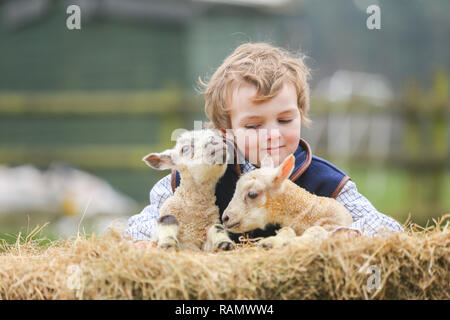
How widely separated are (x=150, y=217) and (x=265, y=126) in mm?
559

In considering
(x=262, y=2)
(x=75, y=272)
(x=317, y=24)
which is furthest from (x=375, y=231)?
(x=317, y=24)

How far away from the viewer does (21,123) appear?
7.35 meters

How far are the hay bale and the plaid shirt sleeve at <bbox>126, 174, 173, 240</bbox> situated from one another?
0.35 metres

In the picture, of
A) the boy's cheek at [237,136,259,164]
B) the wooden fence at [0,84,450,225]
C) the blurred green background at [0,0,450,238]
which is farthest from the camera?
the blurred green background at [0,0,450,238]

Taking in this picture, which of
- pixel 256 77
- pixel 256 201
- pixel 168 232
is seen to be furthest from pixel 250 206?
pixel 256 77

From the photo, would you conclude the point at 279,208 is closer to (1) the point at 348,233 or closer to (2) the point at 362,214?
A: (1) the point at 348,233

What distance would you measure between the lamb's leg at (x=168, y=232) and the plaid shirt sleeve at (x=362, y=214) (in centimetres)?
57

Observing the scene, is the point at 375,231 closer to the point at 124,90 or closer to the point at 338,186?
the point at 338,186

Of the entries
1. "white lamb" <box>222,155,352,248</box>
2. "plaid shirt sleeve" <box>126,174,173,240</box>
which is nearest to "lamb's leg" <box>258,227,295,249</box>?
"white lamb" <box>222,155,352,248</box>

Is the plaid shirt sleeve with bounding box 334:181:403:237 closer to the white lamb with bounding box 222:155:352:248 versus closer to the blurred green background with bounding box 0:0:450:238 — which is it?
the white lamb with bounding box 222:155:352:248

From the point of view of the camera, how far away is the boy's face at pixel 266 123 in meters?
2.08

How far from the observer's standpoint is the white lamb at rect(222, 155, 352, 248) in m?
1.92

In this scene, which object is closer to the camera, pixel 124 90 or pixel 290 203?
pixel 290 203
